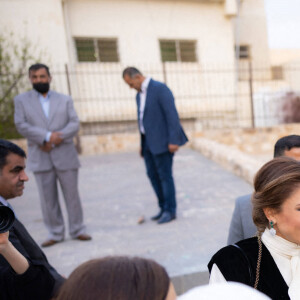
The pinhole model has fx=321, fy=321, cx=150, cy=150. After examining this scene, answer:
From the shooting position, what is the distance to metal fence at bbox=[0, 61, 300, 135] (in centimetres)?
996

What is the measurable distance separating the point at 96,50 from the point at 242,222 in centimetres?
951

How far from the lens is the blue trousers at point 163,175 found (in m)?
3.63

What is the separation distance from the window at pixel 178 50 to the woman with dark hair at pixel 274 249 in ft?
33.8

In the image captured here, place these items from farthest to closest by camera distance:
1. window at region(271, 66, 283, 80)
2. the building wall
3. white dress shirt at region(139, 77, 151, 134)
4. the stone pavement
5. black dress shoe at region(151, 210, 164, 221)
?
window at region(271, 66, 283, 80) → the building wall → black dress shoe at region(151, 210, 164, 221) → white dress shirt at region(139, 77, 151, 134) → the stone pavement

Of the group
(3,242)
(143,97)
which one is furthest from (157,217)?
(3,242)

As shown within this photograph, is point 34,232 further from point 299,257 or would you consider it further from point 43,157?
point 299,257

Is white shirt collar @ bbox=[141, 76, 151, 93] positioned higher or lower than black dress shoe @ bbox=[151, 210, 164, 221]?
higher

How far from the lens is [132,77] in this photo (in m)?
3.45

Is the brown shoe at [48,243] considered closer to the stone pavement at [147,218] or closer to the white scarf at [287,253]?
the stone pavement at [147,218]

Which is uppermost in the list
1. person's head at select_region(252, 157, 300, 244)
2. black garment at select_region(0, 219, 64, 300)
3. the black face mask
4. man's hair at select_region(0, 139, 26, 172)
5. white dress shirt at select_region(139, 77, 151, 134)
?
the black face mask

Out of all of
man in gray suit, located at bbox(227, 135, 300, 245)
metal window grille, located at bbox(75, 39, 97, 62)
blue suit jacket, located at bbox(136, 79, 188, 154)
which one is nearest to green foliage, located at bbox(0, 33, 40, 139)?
metal window grille, located at bbox(75, 39, 97, 62)

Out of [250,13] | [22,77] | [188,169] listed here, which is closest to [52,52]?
[22,77]

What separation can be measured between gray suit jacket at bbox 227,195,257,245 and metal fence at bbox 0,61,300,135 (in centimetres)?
814

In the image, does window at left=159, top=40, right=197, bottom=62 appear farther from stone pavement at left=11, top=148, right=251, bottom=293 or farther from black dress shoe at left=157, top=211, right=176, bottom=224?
black dress shoe at left=157, top=211, right=176, bottom=224
